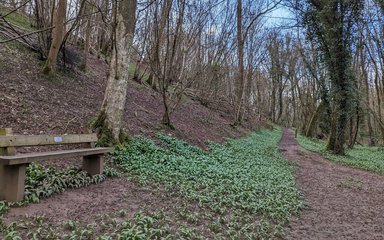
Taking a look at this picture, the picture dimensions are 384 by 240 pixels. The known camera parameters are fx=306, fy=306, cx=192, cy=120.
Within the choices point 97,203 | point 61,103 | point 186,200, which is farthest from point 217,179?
point 61,103

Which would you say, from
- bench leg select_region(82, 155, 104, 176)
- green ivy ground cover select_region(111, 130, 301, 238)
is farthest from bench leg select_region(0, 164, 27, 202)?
green ivy ground cover select_region(111, 130, 301, 238)

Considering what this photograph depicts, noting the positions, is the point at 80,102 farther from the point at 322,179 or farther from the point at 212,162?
the point at 322,179

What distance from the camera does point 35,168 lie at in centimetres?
Answer: 470

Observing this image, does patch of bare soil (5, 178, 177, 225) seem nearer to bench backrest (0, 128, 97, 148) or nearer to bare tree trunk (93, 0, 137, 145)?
bench backrest (0, 128, 97, 148)

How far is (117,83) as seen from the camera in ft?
22.5

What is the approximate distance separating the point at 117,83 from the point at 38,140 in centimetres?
300

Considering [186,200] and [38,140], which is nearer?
[38,140]

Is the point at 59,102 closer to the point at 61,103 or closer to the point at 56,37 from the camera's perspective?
the point at 61,103

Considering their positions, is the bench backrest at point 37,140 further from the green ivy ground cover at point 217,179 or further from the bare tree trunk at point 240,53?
the bare tree trunk at point 240,53

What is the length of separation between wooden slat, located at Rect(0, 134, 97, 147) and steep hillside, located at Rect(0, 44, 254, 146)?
63.4 inches

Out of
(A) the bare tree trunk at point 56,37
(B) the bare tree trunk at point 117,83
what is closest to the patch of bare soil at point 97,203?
(B) the bare tree trunk at point 117,83

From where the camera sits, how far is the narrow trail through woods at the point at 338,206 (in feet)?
15.5

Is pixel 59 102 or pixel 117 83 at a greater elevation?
pixel 117 83

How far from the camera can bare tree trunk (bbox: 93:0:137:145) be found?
6.75 metres
